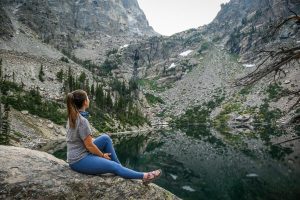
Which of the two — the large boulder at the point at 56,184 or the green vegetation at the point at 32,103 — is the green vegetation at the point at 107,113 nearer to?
the green vegetation at the point at 32,103

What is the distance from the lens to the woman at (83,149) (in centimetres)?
873

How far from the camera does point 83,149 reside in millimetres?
8930

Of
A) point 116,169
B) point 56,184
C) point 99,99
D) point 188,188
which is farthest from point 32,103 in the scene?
point 116,169

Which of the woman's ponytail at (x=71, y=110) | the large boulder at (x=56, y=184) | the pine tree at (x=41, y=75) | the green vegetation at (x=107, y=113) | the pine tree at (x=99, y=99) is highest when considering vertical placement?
the pine tree at (x=41, y=75)

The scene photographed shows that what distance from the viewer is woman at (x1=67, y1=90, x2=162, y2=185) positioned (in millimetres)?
8727

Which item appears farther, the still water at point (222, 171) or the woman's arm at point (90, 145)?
the still water at point (222, 171)

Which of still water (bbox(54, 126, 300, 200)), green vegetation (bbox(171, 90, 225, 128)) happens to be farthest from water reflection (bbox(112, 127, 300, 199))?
green vegetation (bbox(171, 90, 225, 128))

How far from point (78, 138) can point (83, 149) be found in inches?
13.1

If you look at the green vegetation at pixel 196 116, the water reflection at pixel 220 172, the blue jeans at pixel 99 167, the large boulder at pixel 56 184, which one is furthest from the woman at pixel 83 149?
the green vegetation at pixel 196 116

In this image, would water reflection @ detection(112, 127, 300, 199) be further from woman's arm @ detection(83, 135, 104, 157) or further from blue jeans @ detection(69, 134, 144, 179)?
woman's arm @ detection(83, 135, 104, 157)

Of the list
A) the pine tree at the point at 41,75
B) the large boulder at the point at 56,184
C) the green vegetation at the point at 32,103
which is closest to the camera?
the large boulder at the point at 56,184

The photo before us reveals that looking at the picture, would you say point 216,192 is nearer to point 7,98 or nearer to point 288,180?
point 288,180

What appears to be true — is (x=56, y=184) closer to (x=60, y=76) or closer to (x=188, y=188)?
(x=188, y=188)

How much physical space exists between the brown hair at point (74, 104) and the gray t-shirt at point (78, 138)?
14 cm
